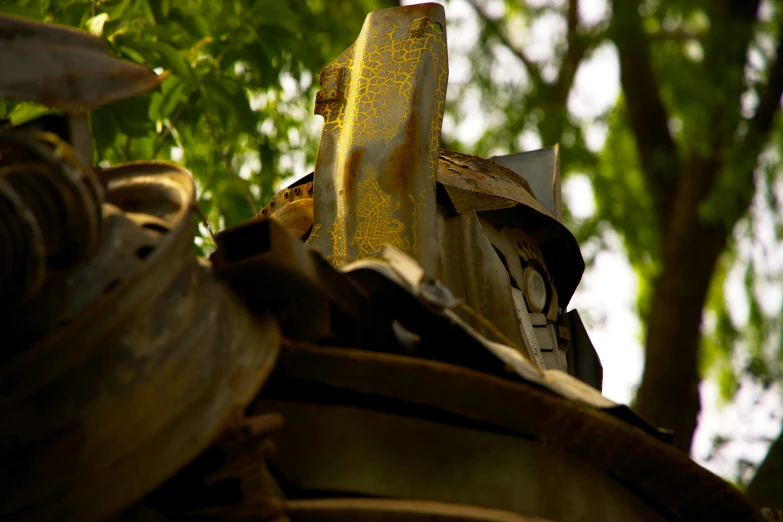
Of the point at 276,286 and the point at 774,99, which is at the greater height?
the point at 276,286

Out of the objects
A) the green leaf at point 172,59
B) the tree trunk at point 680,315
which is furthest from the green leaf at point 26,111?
the tree trunk at point 680,315

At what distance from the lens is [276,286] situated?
2324 mm

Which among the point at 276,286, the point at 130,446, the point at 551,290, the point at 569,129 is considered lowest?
the point at 569,129

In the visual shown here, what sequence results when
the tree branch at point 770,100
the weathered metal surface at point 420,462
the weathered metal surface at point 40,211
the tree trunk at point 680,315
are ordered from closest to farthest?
the weathered metal surface at point 40,211 < the weathered metal surface at point 420,462 < the tree trunk at point 680,315 < the tree branch at point 770,100

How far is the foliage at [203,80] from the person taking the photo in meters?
4.32

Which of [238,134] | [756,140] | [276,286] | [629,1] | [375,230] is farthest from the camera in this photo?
[629,1]

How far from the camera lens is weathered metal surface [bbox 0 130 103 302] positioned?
75.4 inches

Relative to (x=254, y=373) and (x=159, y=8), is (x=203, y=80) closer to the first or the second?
(x=159, y=8)

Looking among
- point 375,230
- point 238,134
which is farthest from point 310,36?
point 375,230

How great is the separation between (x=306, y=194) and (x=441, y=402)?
52.6 inches

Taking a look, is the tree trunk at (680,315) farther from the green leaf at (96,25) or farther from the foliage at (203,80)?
the green leaf at (96,25)

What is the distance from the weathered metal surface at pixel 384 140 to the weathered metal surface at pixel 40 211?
1.12m

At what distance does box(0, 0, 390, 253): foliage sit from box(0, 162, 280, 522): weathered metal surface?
5.56ft

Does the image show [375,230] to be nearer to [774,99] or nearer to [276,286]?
[276,286]
